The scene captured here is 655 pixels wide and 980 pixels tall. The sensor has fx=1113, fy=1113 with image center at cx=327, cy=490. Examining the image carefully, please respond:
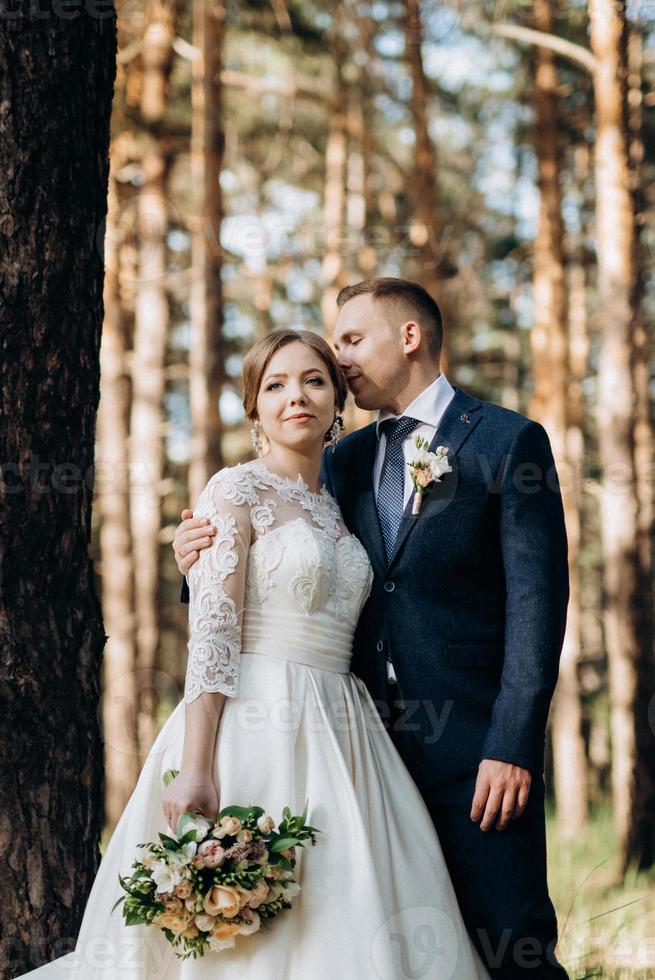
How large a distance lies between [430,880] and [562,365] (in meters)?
10.5

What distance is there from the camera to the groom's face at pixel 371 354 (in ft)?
13.2

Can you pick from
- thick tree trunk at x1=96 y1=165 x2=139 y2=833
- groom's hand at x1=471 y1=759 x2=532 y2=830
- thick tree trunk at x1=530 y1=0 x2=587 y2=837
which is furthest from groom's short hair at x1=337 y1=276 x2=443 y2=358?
thick tree trunk at x1=530 y1=0 x2=587 y2=837

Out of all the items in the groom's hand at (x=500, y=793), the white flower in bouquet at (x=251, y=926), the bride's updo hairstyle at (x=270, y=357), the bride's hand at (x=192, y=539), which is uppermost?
the bride's updo hairstyle at (x=270, y=357)

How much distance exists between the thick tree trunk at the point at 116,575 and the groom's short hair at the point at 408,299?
821 centimetres

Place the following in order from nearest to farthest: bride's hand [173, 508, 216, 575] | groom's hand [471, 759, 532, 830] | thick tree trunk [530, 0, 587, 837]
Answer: bride's hand [173, 508, 216, 575]
groom's hand [471, 759, 532, 830]
thick tree trunk [530, 0, 587, 837]

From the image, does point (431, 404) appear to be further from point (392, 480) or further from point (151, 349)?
point (151, 349)

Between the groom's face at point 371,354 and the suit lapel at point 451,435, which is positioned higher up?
the groom's face at point 371,354

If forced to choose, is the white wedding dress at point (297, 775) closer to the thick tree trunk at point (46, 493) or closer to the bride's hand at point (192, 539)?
the bride's hand at point (192, 539)

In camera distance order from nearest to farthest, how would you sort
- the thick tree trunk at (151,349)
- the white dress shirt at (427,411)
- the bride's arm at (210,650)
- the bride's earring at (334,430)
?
the bride's arm at (210,650) → the bride's earring at (334,430) → the white dress shirt at (427,411) → the thick tree trunk at (151,349)

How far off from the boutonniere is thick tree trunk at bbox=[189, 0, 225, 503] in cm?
704

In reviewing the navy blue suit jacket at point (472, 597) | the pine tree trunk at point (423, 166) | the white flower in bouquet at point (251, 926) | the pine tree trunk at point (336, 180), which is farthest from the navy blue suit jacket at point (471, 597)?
the pine tree trunk at point (336, 180)

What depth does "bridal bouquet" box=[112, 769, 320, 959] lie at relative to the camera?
2.93 metres

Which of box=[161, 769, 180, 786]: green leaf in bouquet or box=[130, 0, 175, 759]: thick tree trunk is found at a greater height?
box=[130, 0, 175, 759]: thick tree trunk

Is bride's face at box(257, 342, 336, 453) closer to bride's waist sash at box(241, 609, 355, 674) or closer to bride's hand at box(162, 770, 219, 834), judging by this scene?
bride's waist sash at box(241, 609, 355, 674)
